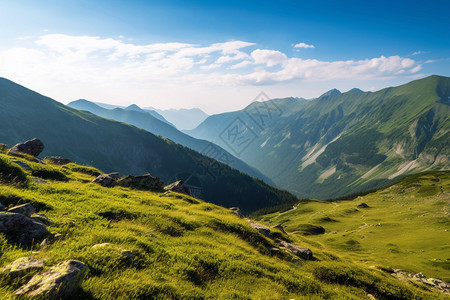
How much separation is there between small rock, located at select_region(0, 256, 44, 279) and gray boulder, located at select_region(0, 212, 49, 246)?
193 cm

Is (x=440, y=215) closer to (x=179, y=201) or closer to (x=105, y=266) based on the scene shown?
(x=179, y=201)

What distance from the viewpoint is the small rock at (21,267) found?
7.20m

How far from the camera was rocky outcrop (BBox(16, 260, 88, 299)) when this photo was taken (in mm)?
6512

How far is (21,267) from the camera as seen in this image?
751 centimetres

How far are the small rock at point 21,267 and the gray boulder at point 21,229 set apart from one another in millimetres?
1933

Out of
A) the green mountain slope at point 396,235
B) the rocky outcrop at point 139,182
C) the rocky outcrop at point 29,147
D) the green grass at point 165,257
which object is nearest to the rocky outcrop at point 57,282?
the green grass at point 165,257

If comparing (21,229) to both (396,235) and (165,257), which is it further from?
(396,235)

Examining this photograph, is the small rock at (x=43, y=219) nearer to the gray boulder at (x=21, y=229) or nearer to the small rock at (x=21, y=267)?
the gray boulder at (x=21, y=229)

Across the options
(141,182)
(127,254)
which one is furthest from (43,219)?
(141,182)

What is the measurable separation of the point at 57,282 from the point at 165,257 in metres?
5.58

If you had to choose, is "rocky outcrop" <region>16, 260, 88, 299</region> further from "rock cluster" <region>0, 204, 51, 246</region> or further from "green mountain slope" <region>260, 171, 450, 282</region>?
"green mountain slope" <region>260, 171, 450, 282</region>

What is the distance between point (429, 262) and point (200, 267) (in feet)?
283

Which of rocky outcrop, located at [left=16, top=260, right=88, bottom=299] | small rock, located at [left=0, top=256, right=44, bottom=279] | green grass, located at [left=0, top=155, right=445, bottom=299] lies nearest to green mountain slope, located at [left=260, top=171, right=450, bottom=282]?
green grass, located at [left=0, top=155, right=445, bottom=299]

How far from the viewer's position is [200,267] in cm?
1211
